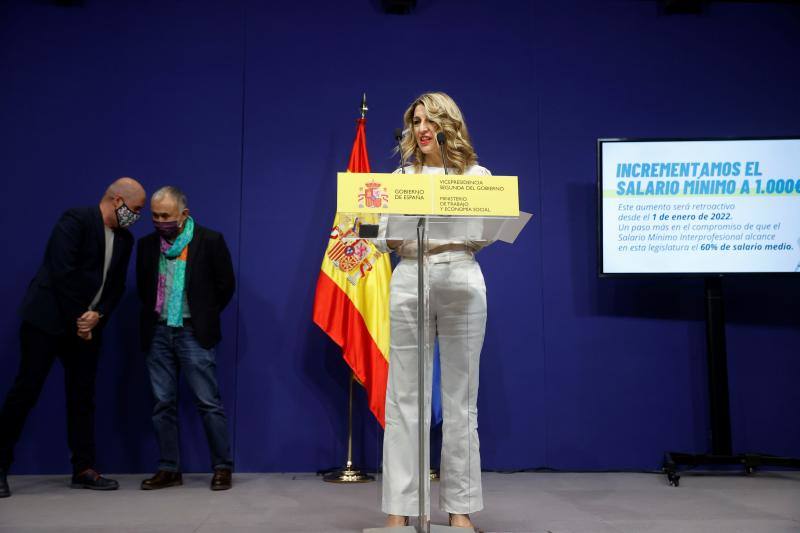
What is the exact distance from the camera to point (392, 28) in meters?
4.23

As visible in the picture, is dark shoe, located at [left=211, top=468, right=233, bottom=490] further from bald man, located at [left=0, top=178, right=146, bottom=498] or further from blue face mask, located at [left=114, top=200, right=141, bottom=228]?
blue face mask, located at [left=114, top=200, right=141, bottom=228]

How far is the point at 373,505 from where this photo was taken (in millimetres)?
2957

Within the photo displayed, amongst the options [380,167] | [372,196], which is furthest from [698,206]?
[372,196]

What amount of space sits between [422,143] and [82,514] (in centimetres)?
207

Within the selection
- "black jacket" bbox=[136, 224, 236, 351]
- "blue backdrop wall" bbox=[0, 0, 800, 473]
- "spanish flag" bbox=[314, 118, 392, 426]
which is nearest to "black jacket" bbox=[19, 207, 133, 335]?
"black jacket" bbox=[136, 224, 236, 351]

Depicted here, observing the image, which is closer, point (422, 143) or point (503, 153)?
point (422, 143)

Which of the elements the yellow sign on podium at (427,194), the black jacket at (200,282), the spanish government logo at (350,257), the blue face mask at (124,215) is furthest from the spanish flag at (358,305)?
the yellow sign on podium at (427,194)

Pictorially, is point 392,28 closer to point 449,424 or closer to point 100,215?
point 100,215

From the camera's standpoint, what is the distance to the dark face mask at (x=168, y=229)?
3436 millimetres

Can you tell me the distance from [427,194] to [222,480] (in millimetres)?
2205

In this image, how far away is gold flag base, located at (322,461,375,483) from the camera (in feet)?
11.7

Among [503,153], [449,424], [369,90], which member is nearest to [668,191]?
[503,153]

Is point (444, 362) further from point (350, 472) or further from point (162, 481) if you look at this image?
point (162, 481)

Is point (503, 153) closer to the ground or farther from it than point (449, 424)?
farther from it
